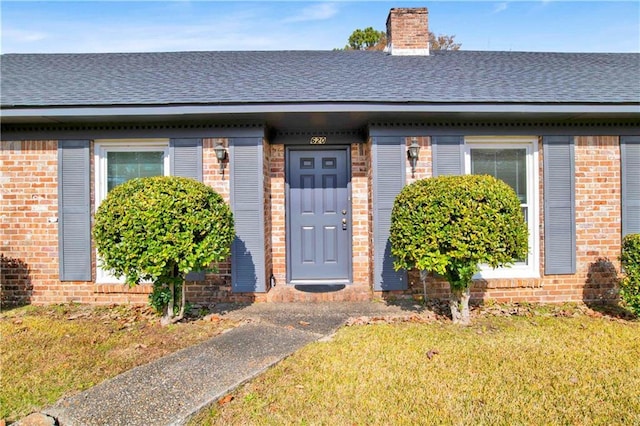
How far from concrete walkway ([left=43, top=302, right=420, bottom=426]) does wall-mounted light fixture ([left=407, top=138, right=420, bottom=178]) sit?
2.30m

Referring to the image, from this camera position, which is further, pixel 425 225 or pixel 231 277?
pixel 231 277

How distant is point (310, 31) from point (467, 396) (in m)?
9.04

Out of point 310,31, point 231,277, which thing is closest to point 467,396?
point 231,277

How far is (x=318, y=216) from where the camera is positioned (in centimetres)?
543

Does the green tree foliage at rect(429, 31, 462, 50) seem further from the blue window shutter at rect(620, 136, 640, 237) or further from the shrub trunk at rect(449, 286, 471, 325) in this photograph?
the shrub trunk at rect(449, 286, 471, 325)

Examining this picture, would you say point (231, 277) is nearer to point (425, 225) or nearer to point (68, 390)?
point (68, 390)

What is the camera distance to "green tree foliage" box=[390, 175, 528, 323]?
11.2 ft

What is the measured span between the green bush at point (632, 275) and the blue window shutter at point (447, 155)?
83.3 inches

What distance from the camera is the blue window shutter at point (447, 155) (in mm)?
4727

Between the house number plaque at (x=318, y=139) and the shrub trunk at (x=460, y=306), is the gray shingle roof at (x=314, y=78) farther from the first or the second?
the shrub trunk at (x=460, y=306)

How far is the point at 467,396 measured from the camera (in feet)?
7.78

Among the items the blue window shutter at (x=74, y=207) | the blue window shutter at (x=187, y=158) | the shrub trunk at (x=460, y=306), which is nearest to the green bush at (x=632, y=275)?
the shrub trunk at (x=460, y=306)

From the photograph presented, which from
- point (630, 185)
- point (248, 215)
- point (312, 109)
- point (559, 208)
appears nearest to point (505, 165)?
point (559, 208)

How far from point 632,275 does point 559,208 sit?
1.21 m
